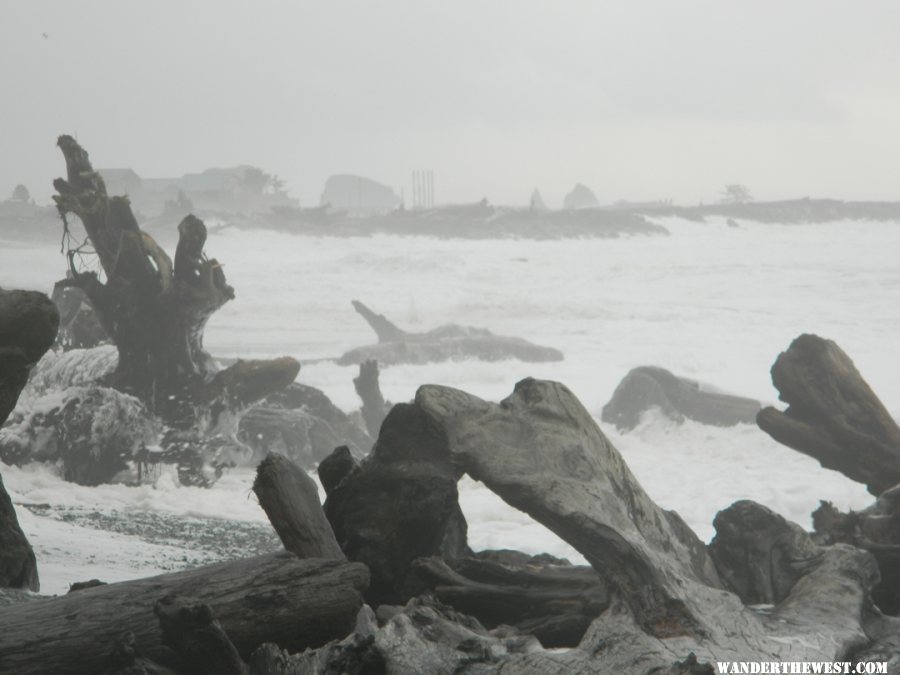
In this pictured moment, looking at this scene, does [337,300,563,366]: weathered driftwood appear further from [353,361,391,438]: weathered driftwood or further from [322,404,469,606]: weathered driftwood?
[322,404,469,606]: weathered driftwood

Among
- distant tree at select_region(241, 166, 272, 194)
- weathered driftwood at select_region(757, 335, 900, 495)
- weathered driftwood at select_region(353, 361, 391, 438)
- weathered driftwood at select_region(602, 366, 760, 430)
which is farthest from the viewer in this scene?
distant tree at select_region(241, 166, 272, 194)

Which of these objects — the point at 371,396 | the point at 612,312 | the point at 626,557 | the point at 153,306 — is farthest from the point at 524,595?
the point at 612,312

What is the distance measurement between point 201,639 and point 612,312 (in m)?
9.55

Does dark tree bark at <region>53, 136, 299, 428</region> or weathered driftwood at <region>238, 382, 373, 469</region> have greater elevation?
dark tree bark at <region>53, 136, 299, 428</region>

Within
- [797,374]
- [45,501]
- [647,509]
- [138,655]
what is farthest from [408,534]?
[45,501]

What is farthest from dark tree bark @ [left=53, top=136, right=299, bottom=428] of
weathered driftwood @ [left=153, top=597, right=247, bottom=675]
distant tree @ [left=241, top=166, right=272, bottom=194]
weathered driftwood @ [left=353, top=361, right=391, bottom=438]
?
weathered driftwood @ [left=153, top=597, right=247, bottom=675]

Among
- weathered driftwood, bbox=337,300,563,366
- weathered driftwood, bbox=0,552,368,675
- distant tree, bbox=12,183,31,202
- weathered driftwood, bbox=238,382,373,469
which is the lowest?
weathered driftwood, bbox=238,382,373,469

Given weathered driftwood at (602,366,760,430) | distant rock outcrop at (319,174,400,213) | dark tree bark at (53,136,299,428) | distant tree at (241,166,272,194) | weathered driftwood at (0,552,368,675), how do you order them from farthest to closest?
distant rock outcrop at (319,174,400,213) → distant tree at (241,166,272,194) → weathered driftwood at (602,366,760,430) → dark tree bark at (53,136,299,428) → weathered driftwood at (0,552,368,675)

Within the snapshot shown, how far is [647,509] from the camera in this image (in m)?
2.72

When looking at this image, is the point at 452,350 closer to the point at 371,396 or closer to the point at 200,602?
the point at 371,396

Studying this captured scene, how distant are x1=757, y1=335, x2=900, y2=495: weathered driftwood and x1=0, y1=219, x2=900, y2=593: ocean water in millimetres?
3409

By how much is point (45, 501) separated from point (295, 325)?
487 centimetres

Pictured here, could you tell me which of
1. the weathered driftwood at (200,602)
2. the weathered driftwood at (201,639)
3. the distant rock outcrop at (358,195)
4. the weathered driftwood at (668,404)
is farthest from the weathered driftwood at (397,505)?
the distant rock outcrop at (358,195)

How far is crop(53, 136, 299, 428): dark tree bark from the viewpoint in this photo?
25.2ft
